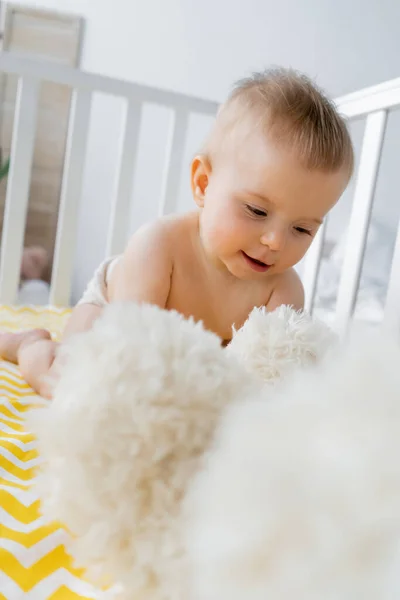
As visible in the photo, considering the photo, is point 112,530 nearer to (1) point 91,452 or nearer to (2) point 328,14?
(1) point 91,452

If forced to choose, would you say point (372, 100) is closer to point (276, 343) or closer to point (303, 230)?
point (303, 230)

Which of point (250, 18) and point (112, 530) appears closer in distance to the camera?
point (112, 530)

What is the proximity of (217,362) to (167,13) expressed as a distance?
8.18ft

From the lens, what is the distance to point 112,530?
28cm

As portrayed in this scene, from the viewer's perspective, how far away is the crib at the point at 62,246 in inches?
15.2

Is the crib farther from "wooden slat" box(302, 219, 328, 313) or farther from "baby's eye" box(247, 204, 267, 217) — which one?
"baby's eye" box(247, 204, 267, 217)

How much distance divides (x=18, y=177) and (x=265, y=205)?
0.77 m

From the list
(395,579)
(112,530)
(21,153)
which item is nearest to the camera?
(395,579)

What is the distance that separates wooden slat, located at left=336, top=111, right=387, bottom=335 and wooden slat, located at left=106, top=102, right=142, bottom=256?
599 mm

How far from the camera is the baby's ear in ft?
2.93

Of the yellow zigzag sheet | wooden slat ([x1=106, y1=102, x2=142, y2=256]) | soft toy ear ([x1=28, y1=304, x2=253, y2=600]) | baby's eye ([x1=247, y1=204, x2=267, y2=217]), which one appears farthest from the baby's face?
wooden slat ([x1=106, y1=102, x2=142, y2=256])

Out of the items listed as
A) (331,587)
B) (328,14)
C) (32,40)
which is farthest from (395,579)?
(32,40)

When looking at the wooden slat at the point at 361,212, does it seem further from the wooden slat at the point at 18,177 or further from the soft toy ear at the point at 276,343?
the wooden slat at the point at 18,177

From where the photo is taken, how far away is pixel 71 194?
1.40m
